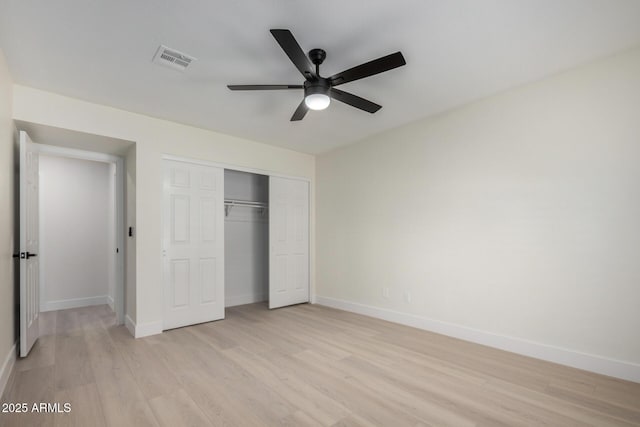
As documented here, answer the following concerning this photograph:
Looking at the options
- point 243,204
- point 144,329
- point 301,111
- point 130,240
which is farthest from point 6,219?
point 243,204

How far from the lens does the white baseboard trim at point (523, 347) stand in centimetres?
253

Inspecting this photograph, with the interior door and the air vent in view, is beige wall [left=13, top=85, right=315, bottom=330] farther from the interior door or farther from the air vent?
the air vent

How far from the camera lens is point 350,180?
4.89 m

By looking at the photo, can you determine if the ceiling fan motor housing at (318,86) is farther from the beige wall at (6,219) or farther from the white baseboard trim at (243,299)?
the white baseboard trim at (243,299)

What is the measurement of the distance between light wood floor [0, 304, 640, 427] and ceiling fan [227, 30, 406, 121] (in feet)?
7.34

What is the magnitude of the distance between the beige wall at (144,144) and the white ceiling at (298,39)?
0.51 ft

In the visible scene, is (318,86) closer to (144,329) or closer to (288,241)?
(288,241)

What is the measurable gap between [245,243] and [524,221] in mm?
3986

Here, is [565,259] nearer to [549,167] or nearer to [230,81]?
[549,167]

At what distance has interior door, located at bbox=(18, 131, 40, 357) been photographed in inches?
114

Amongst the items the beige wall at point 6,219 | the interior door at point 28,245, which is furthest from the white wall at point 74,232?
the beige wall at point 6,219

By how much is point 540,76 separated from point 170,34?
3.17m

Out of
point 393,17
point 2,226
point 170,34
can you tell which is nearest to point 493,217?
point 393,17

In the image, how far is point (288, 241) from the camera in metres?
5.12
